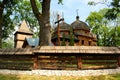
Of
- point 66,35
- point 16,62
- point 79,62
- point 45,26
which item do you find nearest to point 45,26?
point 45,26

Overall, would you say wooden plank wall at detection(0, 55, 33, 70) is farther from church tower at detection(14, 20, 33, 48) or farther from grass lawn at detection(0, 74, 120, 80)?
church tower at detection(14, 20, 33, 48)

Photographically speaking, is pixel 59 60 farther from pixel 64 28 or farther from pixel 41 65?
pixel 64 28

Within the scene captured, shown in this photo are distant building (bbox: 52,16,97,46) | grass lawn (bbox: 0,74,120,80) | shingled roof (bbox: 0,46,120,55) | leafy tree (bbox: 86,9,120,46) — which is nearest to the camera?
grass lawn (bbox: 0,74,120,80)

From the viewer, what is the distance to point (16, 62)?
13.1 metres

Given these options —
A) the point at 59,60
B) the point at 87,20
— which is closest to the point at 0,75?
the point at 59,60

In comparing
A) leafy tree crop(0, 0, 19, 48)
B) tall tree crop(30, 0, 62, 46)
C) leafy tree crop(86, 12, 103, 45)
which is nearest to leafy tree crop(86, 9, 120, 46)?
leafy tree crop(86, 12, 103, 45)

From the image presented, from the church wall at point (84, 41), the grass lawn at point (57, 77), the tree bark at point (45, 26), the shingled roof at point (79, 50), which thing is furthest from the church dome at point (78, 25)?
the grass lawn at point (57, 77)

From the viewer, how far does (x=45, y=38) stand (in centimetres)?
1428

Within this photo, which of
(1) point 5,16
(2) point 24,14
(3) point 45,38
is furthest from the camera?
(2) point 24,14

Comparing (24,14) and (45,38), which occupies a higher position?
(24,14)

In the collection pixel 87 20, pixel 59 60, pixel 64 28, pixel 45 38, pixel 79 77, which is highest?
pixel 87 20

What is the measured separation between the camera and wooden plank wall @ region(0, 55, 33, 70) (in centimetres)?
1273

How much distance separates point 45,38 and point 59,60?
249 cm

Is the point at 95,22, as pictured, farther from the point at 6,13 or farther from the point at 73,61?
the point at 73,61
